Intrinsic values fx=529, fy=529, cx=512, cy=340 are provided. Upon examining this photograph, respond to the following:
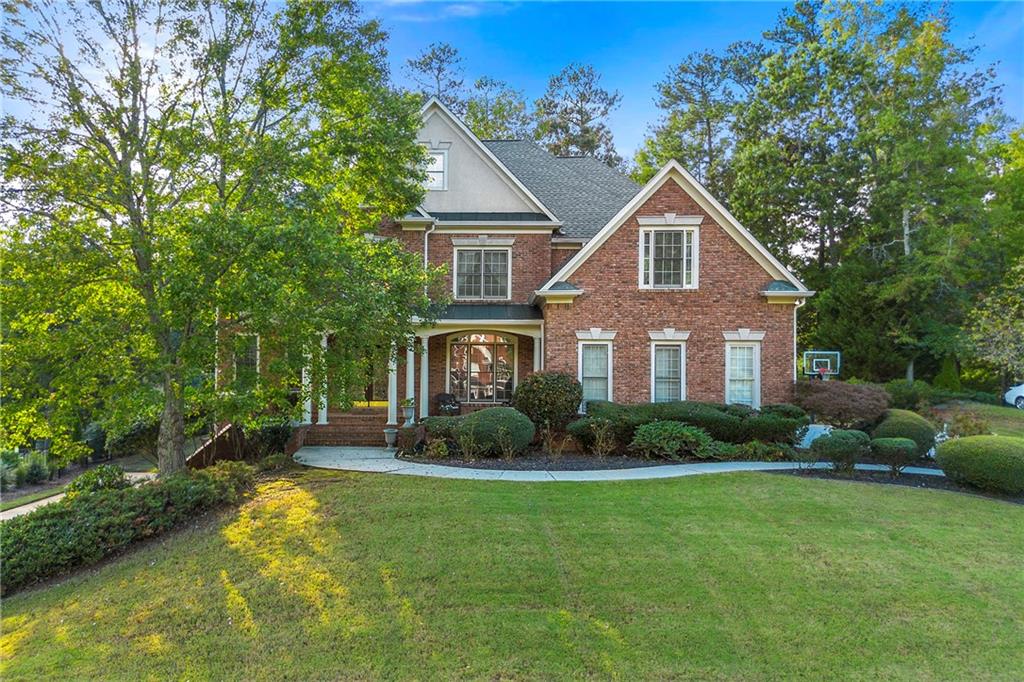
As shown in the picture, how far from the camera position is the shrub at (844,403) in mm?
12781

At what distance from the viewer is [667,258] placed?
47.2 feet

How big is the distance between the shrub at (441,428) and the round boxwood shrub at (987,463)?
9.48 m

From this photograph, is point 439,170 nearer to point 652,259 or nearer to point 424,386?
point 424,386

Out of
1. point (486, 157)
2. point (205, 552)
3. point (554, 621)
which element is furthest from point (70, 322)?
point (486, 157)

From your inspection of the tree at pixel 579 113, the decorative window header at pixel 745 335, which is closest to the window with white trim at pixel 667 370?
the decorative window header at pixel 745 335

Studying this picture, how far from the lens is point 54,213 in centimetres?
793

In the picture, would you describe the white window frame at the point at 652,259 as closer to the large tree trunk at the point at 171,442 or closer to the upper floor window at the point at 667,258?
the upper floor window at the point at 667,258

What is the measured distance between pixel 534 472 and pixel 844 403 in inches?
320

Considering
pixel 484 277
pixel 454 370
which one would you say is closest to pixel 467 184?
pixel 484 277

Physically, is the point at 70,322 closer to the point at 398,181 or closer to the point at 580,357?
the point at 398,181

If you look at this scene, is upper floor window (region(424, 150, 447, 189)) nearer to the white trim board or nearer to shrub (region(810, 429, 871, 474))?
the white trim board

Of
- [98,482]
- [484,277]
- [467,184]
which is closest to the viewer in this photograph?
[98,482]

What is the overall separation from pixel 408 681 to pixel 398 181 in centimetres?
1005

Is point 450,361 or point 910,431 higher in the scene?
point 450,361
